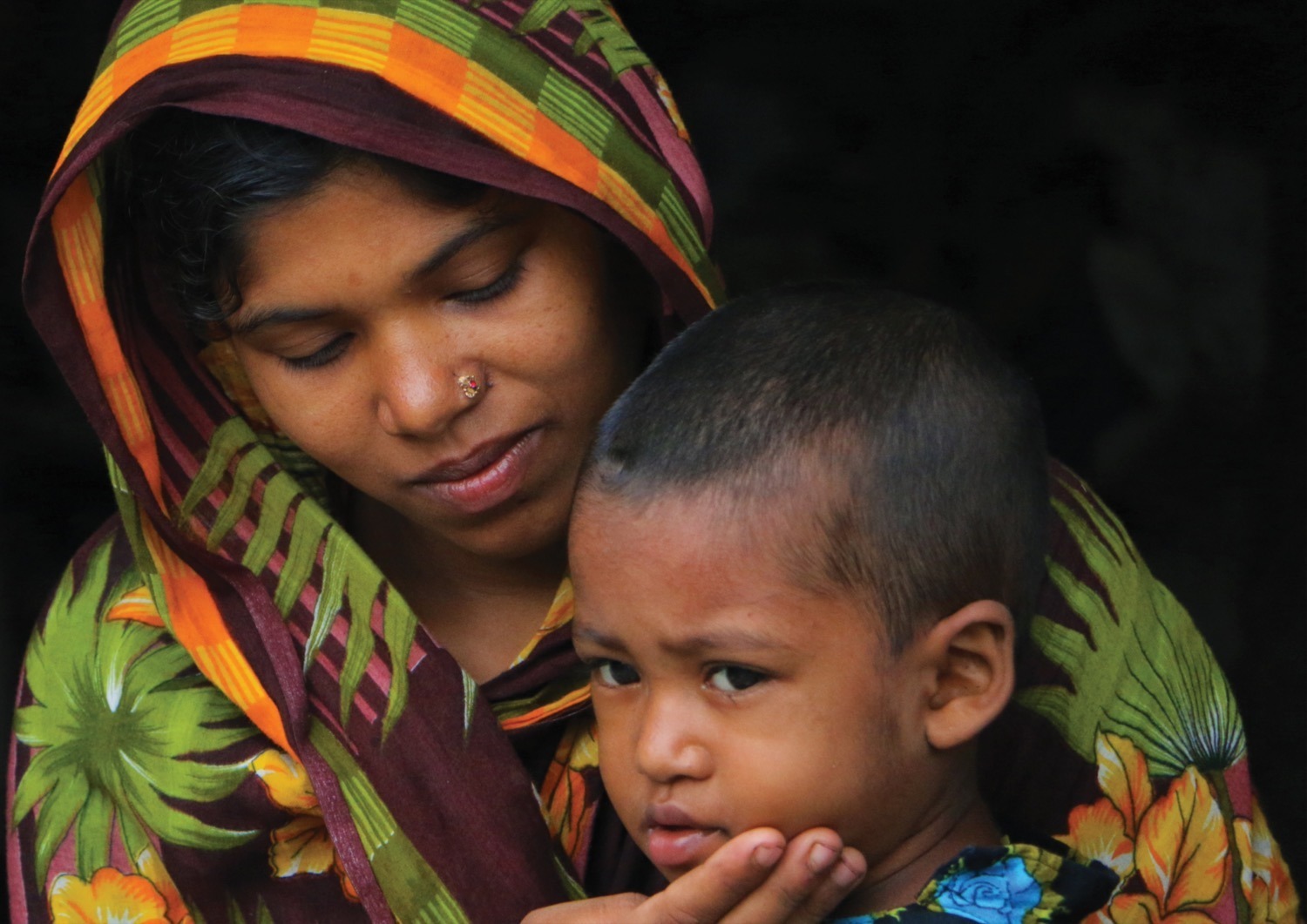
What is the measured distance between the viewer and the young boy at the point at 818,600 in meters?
1.44

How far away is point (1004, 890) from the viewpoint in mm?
1444

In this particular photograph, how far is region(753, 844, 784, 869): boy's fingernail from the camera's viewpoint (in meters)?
1.39

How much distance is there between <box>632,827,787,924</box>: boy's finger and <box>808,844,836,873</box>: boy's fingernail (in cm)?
3

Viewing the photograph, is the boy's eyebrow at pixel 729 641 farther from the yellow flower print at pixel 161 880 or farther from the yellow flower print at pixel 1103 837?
the yellow flower print at pixel 161 880

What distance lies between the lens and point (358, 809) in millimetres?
1763

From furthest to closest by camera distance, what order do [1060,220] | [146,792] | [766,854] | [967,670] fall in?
[1060,220] < [146,792] < [967,670] < [766,854]

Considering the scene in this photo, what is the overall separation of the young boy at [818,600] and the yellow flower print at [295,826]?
460mm

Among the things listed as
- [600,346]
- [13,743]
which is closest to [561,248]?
[600,346]

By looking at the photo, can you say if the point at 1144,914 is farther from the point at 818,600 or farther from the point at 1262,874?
the point at 818,600

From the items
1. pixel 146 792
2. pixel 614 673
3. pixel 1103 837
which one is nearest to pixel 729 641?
pixel 614 673

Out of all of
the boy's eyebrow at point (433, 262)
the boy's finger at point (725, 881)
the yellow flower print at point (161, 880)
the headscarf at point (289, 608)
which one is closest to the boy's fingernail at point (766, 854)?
the boy's finger at point (725, 881)

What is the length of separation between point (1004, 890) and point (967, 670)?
0.20 m

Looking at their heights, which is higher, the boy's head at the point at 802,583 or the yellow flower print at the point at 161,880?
the boy's head at the point at 802,583

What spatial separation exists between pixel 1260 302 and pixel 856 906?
1.45 metres
